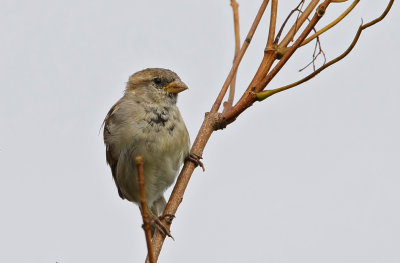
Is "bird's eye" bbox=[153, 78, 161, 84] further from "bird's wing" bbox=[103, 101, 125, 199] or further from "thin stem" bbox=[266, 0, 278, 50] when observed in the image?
"thin stem" bbox=[266, 0, 278, 50]

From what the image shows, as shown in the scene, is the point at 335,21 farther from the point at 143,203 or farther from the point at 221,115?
the point at 143,203

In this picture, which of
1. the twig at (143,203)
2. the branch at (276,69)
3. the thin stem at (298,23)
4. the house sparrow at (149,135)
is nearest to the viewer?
the twig at (143,203)

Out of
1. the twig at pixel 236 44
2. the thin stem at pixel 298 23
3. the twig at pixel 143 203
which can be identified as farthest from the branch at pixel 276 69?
the twig at pixel 143 203

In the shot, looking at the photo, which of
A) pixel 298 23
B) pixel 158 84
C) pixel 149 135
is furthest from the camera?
pixel 158 84

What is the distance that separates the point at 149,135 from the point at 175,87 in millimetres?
598

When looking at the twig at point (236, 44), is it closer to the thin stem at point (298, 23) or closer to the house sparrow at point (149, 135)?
the thin stem at point (298, 23)

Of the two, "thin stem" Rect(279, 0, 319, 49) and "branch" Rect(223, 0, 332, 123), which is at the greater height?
"thin stem" Rect(279, 0, 319, 49)

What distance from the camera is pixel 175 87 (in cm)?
523

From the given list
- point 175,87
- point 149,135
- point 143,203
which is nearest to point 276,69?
point 143,203

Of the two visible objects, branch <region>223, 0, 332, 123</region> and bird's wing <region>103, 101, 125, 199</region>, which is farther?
bird's wing <region>103, 101, 125, 199</region>

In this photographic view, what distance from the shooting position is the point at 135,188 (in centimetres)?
522

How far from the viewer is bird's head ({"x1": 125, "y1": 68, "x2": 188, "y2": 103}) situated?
5207 millimetres

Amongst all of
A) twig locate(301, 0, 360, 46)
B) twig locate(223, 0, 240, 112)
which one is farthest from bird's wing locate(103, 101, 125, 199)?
twig locate(301, 0, 360, 46)

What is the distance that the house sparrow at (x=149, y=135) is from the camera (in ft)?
16.0
